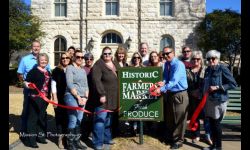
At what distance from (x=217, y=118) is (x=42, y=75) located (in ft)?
12.6

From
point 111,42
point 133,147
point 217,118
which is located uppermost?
point 111,42

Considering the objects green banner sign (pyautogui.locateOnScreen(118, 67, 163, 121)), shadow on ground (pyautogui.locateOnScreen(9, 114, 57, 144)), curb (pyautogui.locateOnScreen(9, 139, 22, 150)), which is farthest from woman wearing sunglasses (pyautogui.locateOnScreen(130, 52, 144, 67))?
curb (pyautogui.locateOnScreen(9, 139, 22, 150))

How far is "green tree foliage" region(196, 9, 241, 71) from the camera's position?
23250mm

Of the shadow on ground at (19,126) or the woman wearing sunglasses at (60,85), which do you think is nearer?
the woman wearing sunglasses at (60,85)

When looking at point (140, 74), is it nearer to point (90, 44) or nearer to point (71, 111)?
point (71, 111)

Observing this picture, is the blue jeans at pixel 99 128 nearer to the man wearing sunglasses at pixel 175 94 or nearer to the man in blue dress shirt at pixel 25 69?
the man wearing sunglasses at pixel 175 94

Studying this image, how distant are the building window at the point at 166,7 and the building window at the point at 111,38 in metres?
3.83

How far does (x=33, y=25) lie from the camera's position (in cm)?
2327

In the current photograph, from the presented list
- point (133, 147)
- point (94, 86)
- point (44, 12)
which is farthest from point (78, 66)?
point (44, 12)

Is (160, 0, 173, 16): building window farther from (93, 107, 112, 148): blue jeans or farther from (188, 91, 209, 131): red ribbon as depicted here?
(93, 107, 112, 148): blue jeans

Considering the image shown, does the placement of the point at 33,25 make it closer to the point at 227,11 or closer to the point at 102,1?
the point at 102,1

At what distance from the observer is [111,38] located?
25266mm

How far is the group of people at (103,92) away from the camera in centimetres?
666

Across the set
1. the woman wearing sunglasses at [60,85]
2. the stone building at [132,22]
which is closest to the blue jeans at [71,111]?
the woman wearing sunglasses at [60,85]
